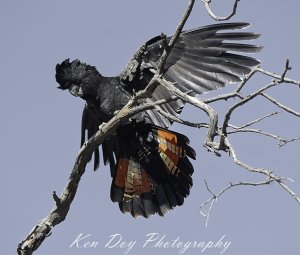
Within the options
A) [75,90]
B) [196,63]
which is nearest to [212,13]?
[196,63]

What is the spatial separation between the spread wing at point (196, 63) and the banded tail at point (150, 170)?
0.21 meters

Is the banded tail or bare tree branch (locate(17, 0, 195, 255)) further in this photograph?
the banded tail

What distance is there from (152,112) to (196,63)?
0.69 metres

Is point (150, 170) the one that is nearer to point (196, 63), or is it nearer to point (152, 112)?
point (152, 112)

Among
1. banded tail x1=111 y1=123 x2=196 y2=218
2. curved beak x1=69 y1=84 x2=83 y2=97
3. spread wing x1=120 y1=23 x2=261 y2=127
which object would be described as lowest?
banded tail x1=111 y1=123 x2=196 y2=218

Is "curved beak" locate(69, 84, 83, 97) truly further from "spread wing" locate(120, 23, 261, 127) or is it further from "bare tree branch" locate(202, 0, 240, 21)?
"bare tree branch" locate(202, 0, 240, 21)


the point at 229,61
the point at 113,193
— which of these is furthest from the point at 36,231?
the point at 229,61

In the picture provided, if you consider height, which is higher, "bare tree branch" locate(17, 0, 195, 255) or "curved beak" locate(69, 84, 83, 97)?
"curved beak" locate(69, 84, 83, 97)

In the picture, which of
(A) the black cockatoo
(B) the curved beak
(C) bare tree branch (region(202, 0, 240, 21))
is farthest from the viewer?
(B) the curved beak

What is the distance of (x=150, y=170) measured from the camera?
6633mm

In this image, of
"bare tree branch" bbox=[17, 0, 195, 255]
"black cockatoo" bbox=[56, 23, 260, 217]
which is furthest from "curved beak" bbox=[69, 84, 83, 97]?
"bare tree branch" bbox=[17, 0, 195, 255]

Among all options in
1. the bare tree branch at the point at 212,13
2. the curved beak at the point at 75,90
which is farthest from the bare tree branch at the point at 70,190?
the curved beak at the point at 75,90

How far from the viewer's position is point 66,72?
6.49m

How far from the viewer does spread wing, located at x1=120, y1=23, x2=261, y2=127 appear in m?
6.05
